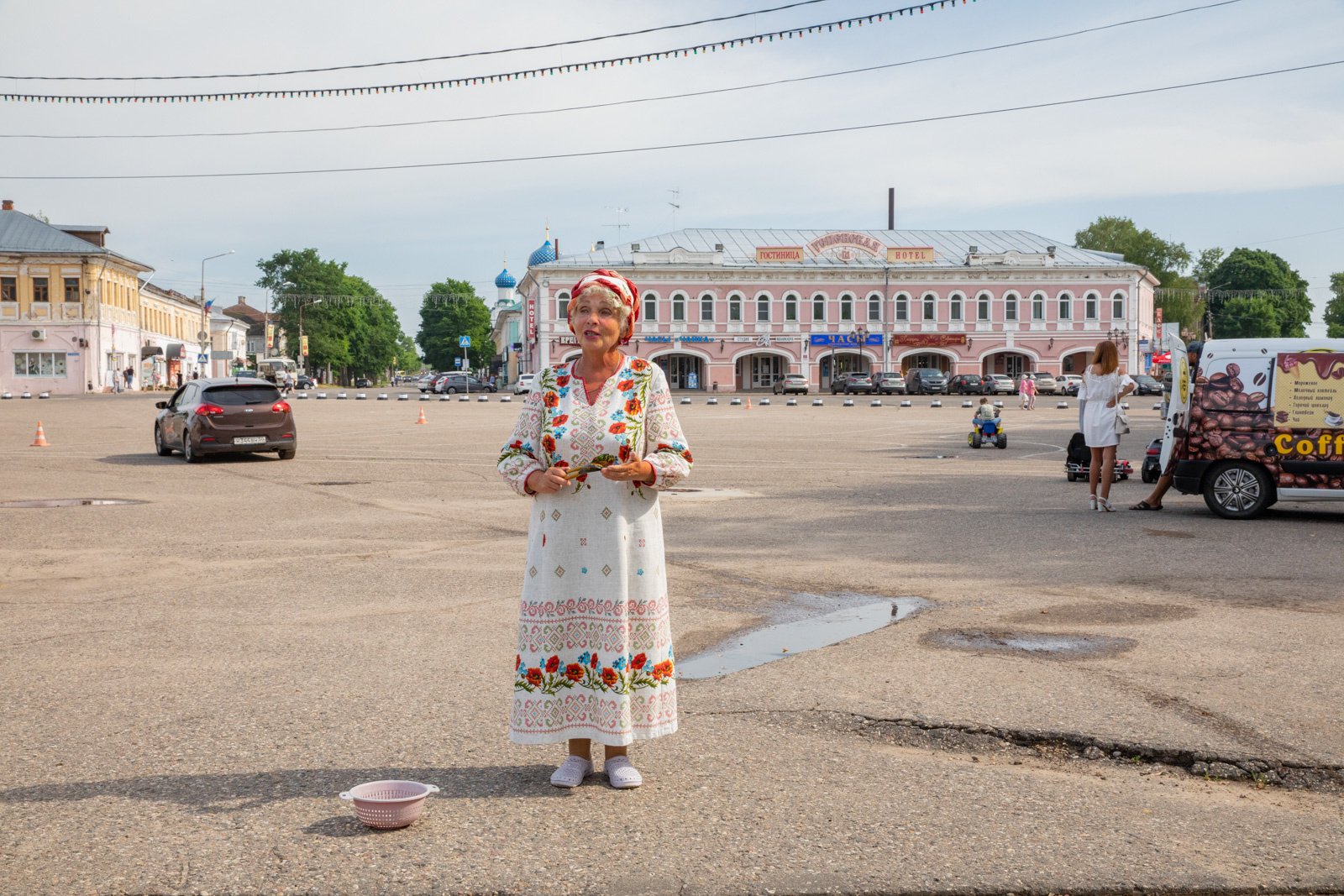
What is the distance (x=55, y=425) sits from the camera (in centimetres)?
3481

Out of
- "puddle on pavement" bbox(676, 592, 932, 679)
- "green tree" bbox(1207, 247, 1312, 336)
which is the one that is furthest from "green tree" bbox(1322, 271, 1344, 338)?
"puddle on pavement" bbox(676, 592, 932, 679)

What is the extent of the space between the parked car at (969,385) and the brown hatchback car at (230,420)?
2145 inches

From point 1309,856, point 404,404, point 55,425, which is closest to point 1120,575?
point 1309,856

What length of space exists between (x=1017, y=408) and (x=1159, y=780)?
48301 mm

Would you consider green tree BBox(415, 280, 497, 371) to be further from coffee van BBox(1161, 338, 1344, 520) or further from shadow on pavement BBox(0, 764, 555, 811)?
shadow on pavement BBox(0, 764, 555, 811)

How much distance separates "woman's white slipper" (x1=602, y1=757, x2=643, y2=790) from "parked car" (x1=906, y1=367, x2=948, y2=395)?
69.6 m

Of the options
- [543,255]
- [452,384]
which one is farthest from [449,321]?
[452,384]

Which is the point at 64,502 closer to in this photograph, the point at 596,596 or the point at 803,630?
the point at 803,630

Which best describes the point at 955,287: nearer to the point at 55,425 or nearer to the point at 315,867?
the point at 55,425

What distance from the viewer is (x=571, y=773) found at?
15.6 ft

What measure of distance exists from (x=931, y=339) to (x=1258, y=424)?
73.0 m

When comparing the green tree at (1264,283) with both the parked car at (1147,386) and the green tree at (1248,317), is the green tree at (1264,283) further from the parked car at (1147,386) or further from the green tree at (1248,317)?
the parked car at (1147,386)

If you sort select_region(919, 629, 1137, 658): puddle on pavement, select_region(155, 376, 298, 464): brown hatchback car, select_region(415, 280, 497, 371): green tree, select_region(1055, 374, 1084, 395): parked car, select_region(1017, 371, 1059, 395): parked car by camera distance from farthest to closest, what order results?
select_region(415, 280, 497, 371): green tree → select_region(1017, 371, 1059, 395): parked car → select_region(1055, 374, 1084, 395): parked car → select_region(155, 376, 298, 464): brown hatchback car → select_region(919, 629, 1137, 658): puddle on pavement

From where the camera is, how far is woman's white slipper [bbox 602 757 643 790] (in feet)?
15.4
